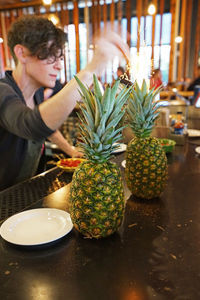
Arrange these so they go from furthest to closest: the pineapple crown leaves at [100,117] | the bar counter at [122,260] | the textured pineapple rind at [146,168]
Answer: the textured pineapple rind at [146,168] < the pineapple crown leaves at [100,117] < the bar counter at [122,260]

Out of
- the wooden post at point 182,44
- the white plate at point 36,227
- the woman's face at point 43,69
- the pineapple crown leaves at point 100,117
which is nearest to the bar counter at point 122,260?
the white plate at point 36,227

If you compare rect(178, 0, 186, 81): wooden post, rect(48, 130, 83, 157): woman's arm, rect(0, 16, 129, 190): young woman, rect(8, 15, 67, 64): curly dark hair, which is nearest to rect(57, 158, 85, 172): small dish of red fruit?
rect(0, 16, 129, 190): young woman

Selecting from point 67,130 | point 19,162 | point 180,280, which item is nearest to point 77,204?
point 180,280

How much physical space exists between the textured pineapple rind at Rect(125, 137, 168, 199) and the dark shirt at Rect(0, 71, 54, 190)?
0.38 m

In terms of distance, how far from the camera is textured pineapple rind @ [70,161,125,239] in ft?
2.59

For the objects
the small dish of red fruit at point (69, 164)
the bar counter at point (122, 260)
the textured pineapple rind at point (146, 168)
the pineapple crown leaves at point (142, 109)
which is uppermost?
the pineapple crown leaves at point (142, 109)

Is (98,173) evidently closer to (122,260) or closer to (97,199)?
(97,199)

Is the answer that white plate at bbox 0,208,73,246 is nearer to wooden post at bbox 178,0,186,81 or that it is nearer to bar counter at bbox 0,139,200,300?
bar counter at bbox 0,139,200,300

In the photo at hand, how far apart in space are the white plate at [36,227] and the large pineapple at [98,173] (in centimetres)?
10

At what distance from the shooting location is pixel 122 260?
754 millimetres

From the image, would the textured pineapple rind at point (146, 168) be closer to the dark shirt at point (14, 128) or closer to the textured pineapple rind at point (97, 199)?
the textured pineapple rind at point (97, 199)

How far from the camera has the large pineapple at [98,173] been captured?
2.54 feet

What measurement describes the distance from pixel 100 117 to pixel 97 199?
246 millimetres

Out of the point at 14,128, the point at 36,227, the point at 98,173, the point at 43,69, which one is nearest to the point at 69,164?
the point at 14,128
